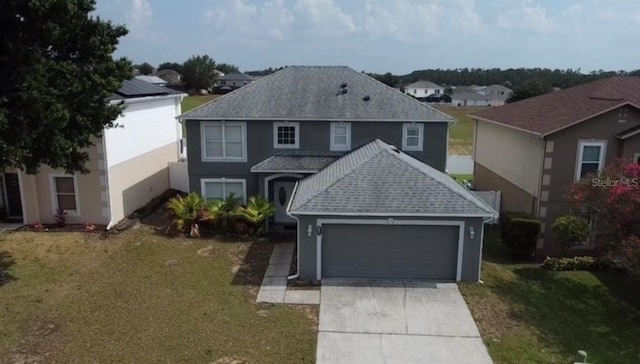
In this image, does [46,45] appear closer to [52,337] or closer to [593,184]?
[52,337]

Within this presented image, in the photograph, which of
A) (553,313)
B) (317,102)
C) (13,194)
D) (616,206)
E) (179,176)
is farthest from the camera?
(179,176)

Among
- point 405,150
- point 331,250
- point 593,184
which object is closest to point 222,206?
point 331,250

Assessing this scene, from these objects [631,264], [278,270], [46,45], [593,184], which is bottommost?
[278,270]

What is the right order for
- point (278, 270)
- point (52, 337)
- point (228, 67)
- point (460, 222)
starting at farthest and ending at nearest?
point (228, 67) → point (278, 270) → point (460, 222) → point (52, 337)

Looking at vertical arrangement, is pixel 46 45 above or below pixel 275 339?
above

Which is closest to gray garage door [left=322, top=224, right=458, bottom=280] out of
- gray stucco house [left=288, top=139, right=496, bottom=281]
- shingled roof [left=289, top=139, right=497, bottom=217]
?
gray stucco house [left=288, top=139, right=496, bottom=281]

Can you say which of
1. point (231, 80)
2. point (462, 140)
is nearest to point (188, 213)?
point (462, 140)

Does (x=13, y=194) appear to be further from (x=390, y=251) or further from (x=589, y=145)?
(x=589, y=145)

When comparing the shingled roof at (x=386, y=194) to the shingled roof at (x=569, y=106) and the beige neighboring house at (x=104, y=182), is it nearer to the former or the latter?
the shingled roof at (x=569, y=106)
